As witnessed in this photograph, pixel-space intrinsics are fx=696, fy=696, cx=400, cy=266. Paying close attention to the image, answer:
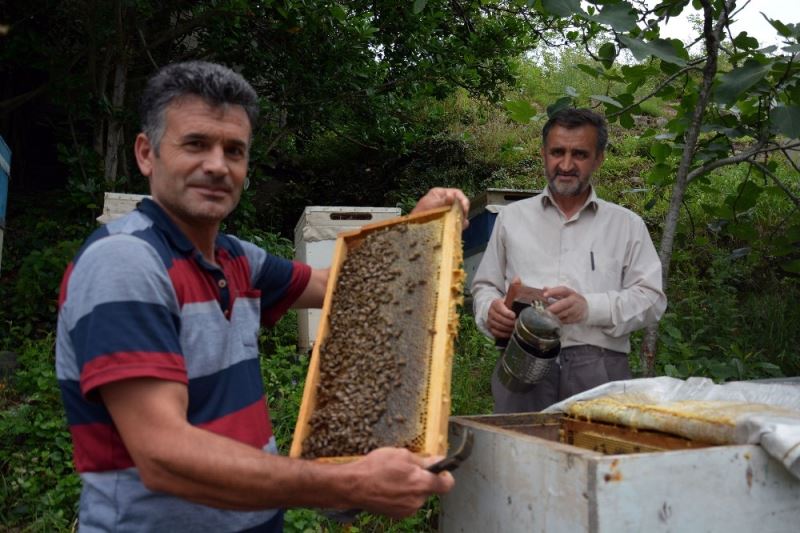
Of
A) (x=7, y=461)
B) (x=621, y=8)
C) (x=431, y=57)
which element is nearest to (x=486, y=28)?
(x=431, y=57)

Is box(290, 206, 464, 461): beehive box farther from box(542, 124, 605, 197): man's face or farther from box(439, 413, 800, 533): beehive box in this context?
box(542, 124, 605, 197): man's face

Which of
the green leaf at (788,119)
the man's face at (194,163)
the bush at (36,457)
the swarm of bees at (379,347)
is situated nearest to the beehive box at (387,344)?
the swarm of bees at (379,347)

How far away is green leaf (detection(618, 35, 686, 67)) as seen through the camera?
3041mm

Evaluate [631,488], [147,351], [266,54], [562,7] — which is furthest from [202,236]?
[266,54]

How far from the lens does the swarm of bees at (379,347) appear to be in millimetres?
1926

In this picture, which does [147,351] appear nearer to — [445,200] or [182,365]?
[182,365]

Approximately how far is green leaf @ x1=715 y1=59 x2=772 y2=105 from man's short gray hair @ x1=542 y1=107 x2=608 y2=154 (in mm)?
531

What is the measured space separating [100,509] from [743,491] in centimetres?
154

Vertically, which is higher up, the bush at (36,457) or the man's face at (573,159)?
the man's face at (573,159)

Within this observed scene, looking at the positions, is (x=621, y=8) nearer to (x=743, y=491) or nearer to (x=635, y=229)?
(x=635, y=229)

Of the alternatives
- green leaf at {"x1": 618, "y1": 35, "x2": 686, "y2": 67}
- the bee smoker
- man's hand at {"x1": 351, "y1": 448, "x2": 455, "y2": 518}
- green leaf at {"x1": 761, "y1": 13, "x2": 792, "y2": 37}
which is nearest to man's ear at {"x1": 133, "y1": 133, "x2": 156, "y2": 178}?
man's hand at {"x1": 351, "y1": 448, "x2": 455, "y2": 518}

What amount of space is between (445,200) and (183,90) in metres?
0.91

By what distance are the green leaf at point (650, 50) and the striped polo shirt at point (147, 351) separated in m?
2.14

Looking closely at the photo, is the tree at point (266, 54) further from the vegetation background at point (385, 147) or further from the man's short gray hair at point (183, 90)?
the man's short gray hair at point (183, 90)
